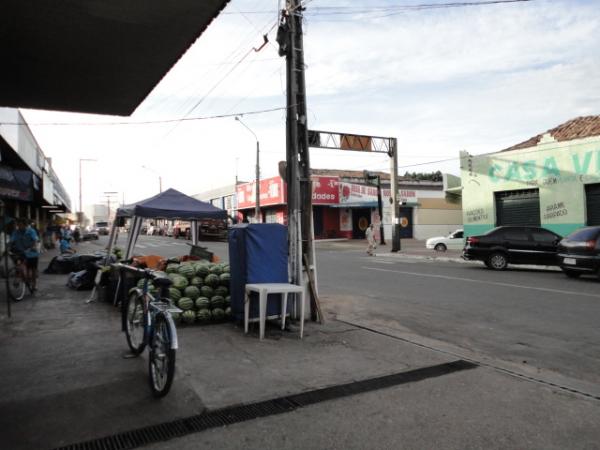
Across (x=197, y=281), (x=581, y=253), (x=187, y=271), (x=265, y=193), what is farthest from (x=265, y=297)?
(x=265, y=193)

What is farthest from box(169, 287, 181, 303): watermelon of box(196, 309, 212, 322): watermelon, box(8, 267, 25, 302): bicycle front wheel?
box(8, 267, 25, 302): bicycle front wheel

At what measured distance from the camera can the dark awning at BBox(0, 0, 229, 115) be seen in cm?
448

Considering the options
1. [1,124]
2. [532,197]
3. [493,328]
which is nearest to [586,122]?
[532,197]

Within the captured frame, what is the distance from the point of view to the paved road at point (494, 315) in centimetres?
562

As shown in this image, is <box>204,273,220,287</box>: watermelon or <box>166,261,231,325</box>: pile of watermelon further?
<box>204,273,220,287</box>: watermelon

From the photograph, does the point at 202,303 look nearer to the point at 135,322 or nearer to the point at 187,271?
the point at 187,271

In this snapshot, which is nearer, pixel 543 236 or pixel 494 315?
pixel 494 315

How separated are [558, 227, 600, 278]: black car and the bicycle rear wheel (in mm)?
12646

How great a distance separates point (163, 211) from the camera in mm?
10195

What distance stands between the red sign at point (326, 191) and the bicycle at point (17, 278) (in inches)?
1177

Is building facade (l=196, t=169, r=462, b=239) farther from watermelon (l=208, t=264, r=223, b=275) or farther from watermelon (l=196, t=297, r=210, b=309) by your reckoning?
watermelon (l=196, t=297, r=210, b=309)

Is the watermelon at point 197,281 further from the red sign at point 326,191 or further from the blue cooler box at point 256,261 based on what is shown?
the red sign at point 326,191

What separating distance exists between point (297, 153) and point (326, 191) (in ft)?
107

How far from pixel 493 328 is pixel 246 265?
4075mm
